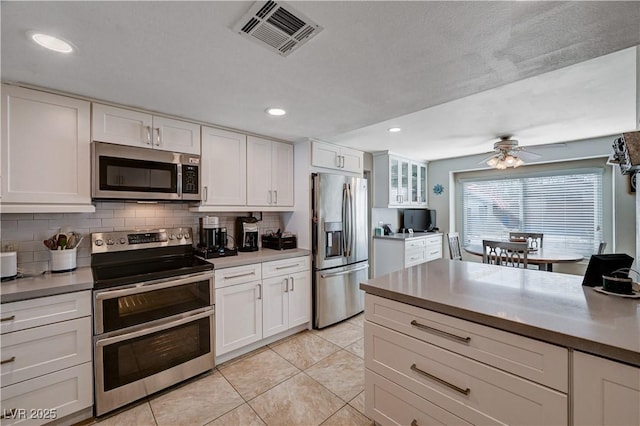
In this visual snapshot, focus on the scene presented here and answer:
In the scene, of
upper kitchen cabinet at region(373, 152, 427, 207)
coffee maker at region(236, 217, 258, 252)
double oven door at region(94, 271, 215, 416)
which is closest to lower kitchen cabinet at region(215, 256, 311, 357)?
double oven door at region(94, 271, 215, 416)

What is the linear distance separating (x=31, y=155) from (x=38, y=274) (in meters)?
0.84

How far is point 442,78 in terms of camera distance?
1733 millimetres

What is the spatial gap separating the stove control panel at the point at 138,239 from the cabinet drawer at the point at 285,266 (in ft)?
2.70

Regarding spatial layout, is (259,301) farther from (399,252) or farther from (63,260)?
(399,252)

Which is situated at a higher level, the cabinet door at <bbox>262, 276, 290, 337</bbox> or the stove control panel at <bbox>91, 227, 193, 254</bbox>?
the stove control panel at <bbox>91, 227, 193, 254</bbox>

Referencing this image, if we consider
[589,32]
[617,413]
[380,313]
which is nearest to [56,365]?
[380,313]

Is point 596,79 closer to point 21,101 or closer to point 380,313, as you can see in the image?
point 380,313

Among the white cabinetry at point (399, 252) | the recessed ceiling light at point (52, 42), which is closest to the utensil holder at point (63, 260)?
the recessed ceiling light at point (52, 42)

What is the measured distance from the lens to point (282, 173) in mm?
3211

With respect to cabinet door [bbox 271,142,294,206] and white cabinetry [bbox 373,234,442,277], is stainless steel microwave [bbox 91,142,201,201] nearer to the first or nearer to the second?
cabinet door [bbox 271,142,294,206]

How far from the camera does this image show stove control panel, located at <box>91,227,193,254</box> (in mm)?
2244

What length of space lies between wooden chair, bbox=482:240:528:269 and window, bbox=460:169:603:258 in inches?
69.1

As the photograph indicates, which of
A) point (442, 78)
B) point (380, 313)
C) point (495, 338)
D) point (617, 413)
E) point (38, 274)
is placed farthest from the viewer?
point (38, 274)

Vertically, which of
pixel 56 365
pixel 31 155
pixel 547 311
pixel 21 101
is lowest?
pixel 56 365
